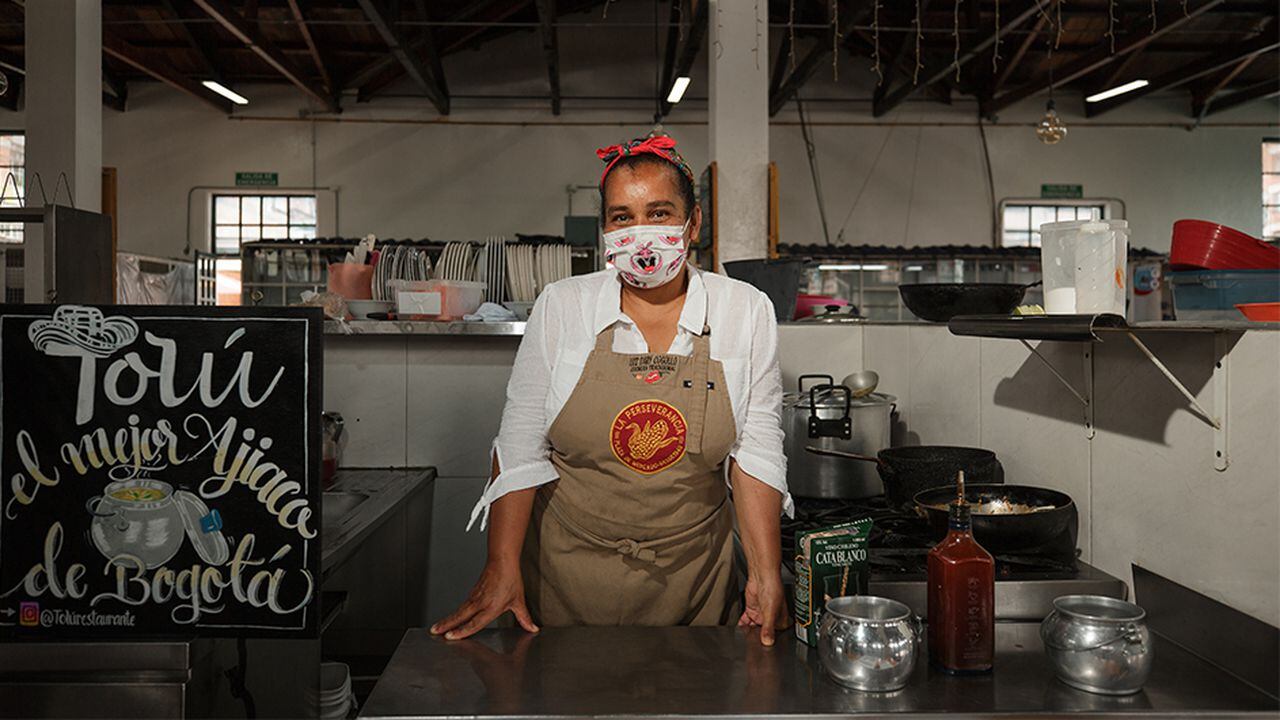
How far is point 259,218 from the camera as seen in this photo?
36.8 ft

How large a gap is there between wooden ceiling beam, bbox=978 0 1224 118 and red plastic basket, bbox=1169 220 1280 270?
5.82 m

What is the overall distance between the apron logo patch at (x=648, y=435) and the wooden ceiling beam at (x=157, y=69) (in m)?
8.86

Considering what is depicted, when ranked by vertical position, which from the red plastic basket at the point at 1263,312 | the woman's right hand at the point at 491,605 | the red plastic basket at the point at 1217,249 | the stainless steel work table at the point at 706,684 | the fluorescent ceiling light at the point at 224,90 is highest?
the fluorescent ceiling light at the point at 224,90

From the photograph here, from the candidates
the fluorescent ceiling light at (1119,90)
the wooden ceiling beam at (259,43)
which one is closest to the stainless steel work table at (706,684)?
the wooden ceiling beam at (259,43)

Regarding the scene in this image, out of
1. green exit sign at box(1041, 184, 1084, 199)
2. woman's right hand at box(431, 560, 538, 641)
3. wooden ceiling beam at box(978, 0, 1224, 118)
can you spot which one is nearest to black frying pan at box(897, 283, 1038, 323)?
woman's right hand at box(431, 560, 538, 641)

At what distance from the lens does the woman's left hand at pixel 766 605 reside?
170cm

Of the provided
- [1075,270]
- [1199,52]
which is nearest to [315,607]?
[1075,270]

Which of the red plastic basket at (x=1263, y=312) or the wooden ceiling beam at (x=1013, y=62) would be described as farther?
the wooden ceiling beam at (x=1013, y=62)

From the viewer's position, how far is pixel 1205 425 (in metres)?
1.59

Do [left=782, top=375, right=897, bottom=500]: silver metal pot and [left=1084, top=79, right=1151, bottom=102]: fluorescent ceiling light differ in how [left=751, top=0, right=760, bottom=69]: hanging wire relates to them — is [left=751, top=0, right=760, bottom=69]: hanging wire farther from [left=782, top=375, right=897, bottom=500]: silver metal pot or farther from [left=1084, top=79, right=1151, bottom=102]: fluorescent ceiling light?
[left=1084, top=79, right=1151, bottom=102]: fluorescent ceiling light

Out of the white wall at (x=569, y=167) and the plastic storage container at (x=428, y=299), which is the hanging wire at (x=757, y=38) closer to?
the plastic storage container at (x=428, y=299)

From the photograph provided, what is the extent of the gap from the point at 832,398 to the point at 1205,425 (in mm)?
1275

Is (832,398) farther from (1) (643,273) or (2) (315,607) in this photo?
(2) (315,607)

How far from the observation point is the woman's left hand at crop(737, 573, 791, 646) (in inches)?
66.8
